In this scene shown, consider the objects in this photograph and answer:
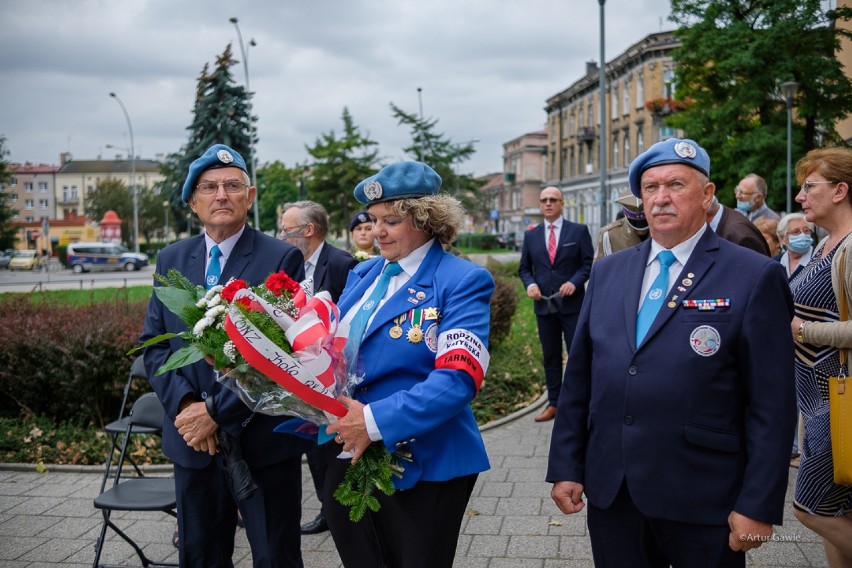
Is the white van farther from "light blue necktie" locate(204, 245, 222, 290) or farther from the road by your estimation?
"light blue necktie" locate(204, 245, 222, 290)

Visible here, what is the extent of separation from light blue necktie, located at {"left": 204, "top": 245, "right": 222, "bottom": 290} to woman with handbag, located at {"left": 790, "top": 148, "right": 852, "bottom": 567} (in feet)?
8.67

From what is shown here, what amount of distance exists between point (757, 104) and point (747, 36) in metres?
2.54

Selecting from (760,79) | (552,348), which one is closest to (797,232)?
(552,348)

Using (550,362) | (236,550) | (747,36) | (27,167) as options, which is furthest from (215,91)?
(27,167)

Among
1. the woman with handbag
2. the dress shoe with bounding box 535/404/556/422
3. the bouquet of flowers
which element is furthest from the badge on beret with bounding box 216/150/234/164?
the dress shoe with bounding box 535/404/556/422

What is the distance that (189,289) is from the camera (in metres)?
3.06

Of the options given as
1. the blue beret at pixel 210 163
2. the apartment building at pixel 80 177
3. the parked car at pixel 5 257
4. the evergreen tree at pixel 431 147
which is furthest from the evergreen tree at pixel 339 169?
the apartment building at pixel 80 177

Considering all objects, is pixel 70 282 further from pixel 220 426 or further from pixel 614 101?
pixel 614 101

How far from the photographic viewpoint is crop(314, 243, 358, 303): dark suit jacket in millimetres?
5664

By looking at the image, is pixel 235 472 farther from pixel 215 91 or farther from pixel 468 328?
pixel 215 91

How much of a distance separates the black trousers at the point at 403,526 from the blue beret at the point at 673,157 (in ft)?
4.40

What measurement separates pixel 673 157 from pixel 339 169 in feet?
137

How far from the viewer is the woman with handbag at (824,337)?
3.43 m

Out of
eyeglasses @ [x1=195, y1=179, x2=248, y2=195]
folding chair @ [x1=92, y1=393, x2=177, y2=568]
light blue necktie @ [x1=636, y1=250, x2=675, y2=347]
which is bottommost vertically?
folding chair @ [x1=92, y1=393, x2=177, y2=568]
